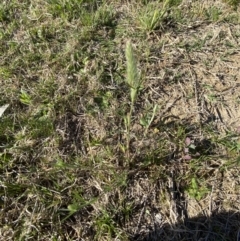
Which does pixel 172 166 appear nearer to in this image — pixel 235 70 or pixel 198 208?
pixel 198 208

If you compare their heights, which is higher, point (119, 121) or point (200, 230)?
point (119, 121)

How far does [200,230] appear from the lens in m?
1.78

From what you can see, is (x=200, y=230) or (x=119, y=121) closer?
(x=200, y=230)

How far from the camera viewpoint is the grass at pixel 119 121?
5.86 feet

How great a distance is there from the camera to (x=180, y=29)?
8.35ft

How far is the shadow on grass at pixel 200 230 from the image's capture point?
176 centimetres

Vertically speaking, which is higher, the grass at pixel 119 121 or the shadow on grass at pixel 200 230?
the grass at pixel 119 121

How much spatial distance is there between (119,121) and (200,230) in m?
0.81

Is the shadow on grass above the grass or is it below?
below

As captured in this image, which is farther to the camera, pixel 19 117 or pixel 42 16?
pixel 42 16

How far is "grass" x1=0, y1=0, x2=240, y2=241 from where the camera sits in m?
1.79

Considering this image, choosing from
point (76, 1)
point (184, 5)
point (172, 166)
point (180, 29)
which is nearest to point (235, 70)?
point (180, 29)

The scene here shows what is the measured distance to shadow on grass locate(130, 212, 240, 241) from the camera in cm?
176

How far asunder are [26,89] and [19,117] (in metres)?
0.23
